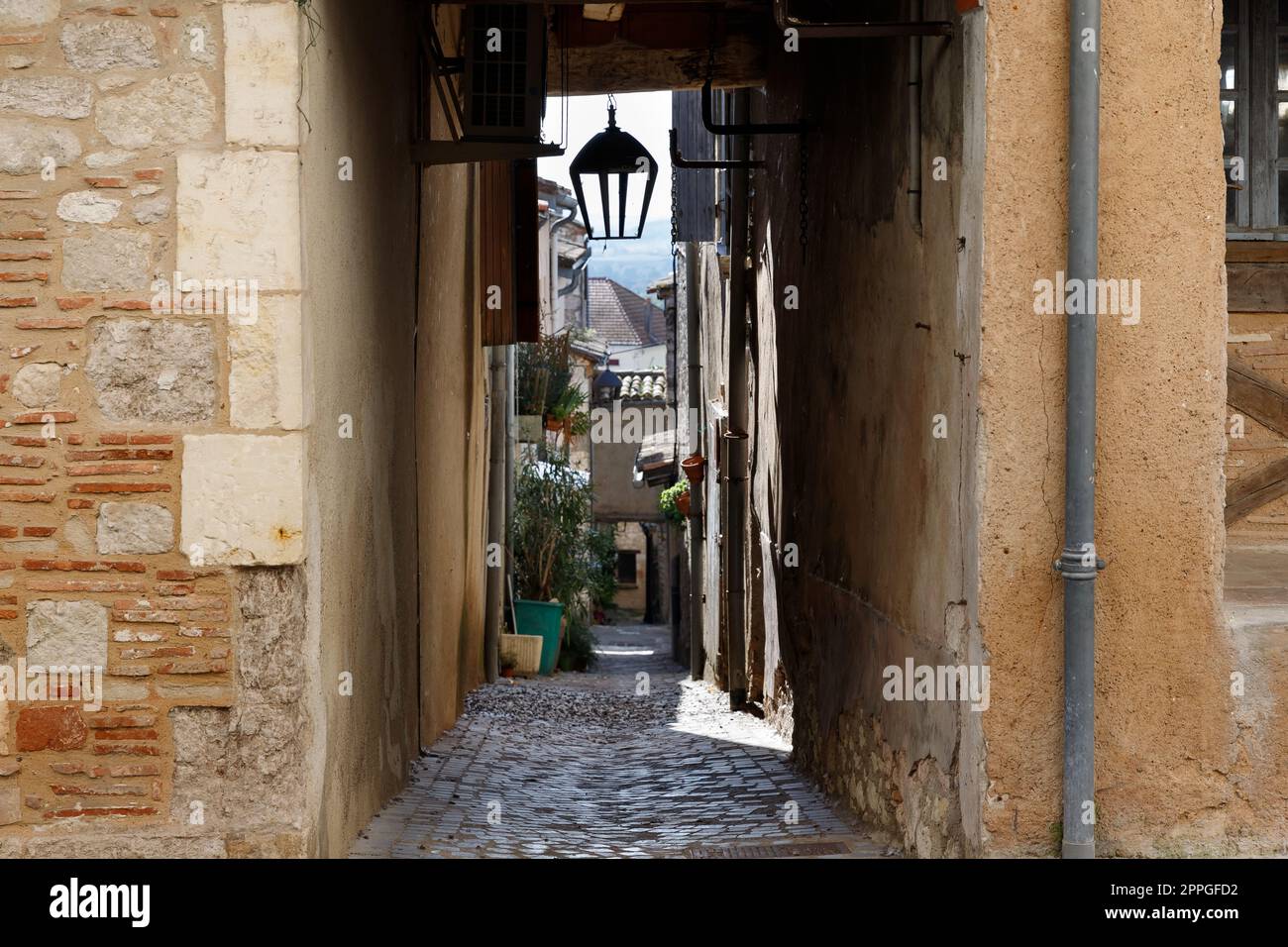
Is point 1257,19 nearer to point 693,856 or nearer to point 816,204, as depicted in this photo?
point 816,204

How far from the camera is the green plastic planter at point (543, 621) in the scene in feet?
40.9

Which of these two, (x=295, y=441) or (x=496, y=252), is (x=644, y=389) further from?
(x=295, y=441)

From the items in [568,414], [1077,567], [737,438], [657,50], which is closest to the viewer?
[1077,567]

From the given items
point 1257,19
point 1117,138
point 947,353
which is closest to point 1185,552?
point 947,353

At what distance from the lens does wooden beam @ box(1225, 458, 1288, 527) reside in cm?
642

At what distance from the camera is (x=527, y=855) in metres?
4.51

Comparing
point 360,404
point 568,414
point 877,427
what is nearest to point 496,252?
point 877,427

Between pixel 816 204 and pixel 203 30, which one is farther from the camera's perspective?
pixel 816 204

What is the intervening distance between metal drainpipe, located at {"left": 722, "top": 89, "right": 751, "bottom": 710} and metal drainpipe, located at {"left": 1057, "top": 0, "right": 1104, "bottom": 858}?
6070 mm

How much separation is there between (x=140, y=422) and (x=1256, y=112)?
18.5 ft

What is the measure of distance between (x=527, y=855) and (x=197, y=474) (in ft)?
5.91

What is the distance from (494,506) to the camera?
11.0 meters

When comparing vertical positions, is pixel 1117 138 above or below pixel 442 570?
above

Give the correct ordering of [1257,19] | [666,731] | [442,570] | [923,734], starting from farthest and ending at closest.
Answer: [666,731] → [442,570] → [1257,19] → [923,734]
